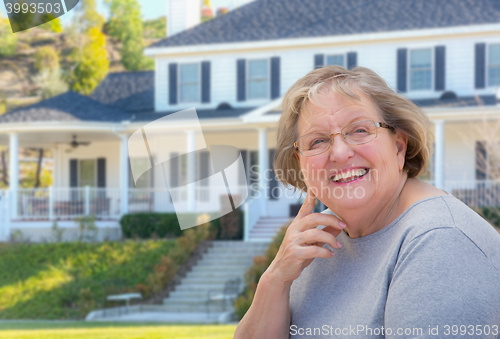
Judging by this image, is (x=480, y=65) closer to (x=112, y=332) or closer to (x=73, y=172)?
(x=112, y=332)

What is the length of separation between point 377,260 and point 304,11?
1881 cm

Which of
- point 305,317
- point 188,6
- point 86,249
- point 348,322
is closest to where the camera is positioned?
point 348,322

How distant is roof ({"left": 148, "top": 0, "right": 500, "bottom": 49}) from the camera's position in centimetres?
1712

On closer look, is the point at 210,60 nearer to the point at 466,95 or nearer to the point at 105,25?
the point at 466,95

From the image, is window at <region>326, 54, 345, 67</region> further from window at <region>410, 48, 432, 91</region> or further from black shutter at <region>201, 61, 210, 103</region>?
black shutter at <region>201, 61, 210, 103</region>

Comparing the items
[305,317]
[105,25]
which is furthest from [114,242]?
[105,25]

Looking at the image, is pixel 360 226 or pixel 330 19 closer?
pixel 360 226

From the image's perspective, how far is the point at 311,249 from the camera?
1710mm

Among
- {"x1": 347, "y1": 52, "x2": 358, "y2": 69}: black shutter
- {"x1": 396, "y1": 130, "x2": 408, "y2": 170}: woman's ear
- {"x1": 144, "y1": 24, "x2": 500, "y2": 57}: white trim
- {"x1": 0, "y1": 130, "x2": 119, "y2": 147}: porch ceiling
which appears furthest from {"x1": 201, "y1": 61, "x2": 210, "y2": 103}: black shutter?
{"x1": 396, "y1": 130, "x2": 408, "y2": 170}: woman's ear

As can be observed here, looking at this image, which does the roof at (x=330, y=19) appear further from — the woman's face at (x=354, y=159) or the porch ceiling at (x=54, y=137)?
the woman's face at (x=354, y=159)

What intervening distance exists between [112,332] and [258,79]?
11451 millimetres

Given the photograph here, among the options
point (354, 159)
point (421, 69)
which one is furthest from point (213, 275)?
point (354, 159)

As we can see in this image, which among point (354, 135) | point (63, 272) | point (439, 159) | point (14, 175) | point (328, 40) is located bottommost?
point (63, 272)

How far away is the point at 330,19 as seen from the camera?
18.4 meters
